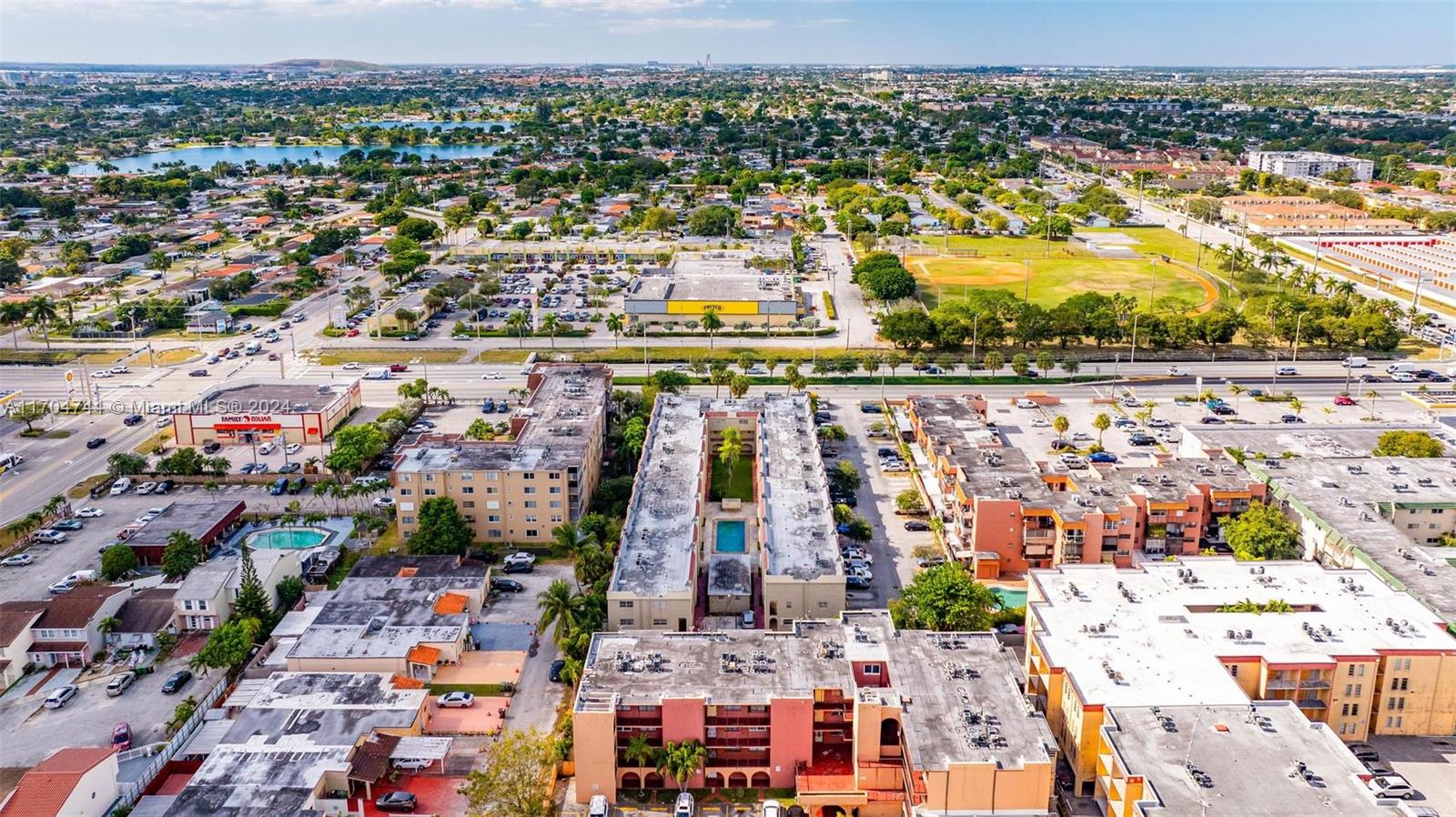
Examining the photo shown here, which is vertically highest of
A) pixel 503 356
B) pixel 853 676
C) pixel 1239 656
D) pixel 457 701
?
pixel 503 356

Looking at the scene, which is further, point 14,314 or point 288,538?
point 14,314

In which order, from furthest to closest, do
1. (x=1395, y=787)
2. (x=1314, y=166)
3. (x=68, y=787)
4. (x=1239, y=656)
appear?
(x=1314, y=166)
(x=1239, y=656)
(x=1395, y=787)
(x=68, y=787)

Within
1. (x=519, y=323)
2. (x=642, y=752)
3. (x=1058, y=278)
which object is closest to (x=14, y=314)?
(x=519, y=323)

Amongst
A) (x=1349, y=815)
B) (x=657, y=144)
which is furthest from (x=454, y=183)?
(x=1349, y=815)

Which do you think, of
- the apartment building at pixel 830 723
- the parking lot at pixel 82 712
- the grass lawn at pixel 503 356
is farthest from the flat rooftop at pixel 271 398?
the apartment building at pixel 830 723

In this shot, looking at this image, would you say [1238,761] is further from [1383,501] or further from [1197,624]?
[1383,501]

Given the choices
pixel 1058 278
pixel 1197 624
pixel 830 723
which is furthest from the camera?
pixel 1058 278
